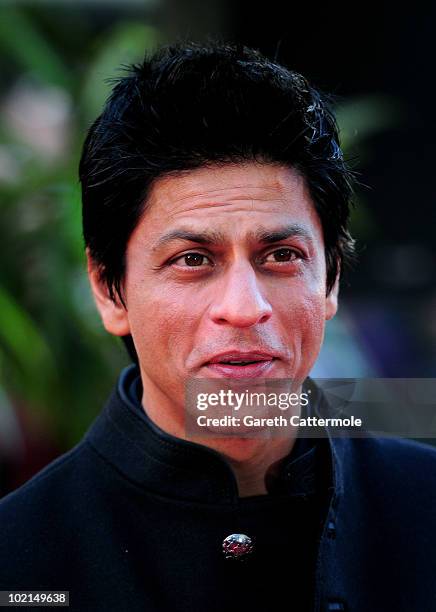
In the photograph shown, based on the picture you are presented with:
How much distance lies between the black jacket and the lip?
0.57ft

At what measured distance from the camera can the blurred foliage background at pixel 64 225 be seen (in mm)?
4402

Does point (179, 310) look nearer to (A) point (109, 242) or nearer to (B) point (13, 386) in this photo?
(A) point (109, 242)

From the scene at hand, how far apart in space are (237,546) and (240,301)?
51 centimetres

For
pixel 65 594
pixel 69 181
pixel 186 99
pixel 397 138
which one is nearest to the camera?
pixel 65 594

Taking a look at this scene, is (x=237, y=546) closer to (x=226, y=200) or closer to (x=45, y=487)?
(x=45, y=487)

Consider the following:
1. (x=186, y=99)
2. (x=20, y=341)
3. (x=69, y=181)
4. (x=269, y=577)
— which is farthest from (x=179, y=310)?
(x=69, y=181)

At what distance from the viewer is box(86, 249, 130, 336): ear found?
2.18m

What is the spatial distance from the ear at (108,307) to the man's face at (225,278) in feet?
0.49

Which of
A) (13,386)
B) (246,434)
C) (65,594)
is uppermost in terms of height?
(13,386)

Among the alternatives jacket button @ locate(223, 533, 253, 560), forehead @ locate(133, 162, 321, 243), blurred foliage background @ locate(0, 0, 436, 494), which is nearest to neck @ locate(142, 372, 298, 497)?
jacket button @ locate(223, 533, 253, 560)

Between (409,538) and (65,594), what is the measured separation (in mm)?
763

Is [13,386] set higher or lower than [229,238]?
higher

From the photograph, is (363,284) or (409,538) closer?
(409,538)

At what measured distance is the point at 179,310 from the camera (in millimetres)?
1919
